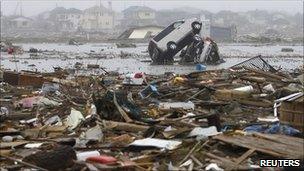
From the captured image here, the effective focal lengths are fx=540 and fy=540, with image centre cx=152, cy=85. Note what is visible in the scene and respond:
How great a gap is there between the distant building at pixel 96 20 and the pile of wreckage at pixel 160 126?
116733 mm

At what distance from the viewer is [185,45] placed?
34.3 metres

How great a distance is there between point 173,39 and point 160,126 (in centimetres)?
2439

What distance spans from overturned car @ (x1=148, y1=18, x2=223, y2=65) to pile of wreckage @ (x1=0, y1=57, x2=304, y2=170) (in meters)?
17.6

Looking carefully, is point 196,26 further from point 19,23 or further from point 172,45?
point 19,23

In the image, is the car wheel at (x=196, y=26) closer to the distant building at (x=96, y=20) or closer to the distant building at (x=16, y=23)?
the distant building at (x=96, y=20)

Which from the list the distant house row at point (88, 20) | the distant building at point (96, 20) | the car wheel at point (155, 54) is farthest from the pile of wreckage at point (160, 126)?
the distant building at point (96, 20)

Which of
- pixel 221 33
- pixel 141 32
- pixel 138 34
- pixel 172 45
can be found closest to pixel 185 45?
pixel 172 45

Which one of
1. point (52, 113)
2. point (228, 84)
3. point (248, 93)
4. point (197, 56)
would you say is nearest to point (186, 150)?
point (52, 113)

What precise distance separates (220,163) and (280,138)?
139 centimetres

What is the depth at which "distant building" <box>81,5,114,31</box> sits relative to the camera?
13175 cm

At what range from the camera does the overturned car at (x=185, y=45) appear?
33219 millimetres

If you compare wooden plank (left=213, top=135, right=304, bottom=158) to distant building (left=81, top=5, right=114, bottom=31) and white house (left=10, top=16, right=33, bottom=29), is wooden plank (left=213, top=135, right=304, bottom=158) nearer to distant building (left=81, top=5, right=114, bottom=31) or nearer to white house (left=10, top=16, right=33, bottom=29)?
distant building (left=81, top=5, right=114, bottom=31)

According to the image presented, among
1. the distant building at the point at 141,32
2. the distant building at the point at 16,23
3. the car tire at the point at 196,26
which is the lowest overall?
the distant building at the point at 16,23

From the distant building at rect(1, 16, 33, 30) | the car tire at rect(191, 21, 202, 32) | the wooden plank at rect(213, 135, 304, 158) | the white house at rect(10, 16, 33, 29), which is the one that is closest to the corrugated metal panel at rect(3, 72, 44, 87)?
the wooden plank at rect(213, 135, 304, 158)
